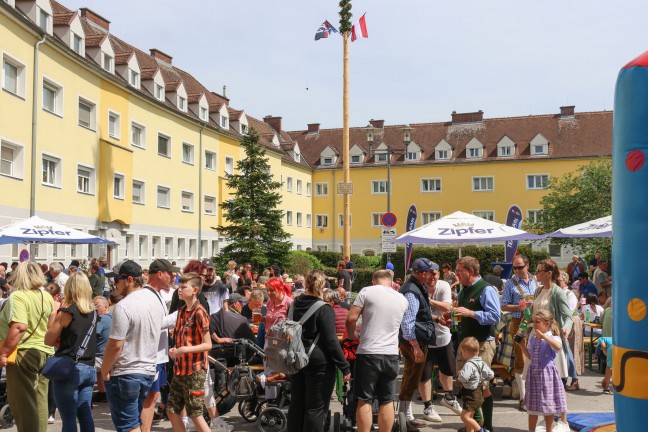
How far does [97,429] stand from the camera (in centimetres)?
927

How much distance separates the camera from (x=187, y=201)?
44625 millimetres

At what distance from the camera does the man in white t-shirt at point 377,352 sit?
7805 mm

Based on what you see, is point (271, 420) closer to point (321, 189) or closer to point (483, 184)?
point (483, 184)

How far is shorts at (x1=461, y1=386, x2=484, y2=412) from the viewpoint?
7.98 m

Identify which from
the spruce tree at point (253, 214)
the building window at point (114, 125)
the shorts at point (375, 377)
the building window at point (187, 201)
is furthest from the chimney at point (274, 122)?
the shorts at point (375, 377)

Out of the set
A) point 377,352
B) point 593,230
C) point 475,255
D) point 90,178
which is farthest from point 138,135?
point 377,352

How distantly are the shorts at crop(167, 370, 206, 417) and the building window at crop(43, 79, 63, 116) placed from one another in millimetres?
24910

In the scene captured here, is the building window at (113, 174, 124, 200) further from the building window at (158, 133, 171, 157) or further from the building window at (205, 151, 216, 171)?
the building window at (205, 151, 216, 171)

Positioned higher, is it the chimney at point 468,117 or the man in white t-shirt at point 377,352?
the chimney at point 468,117

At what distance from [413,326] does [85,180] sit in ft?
90.1

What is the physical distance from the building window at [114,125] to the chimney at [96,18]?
23.8 ft

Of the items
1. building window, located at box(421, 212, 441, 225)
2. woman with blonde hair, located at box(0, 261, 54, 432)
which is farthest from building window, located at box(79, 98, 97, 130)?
building window, located at box(421, 212, 441, 225)

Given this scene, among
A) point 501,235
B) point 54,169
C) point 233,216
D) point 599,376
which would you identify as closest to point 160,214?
point 233,216

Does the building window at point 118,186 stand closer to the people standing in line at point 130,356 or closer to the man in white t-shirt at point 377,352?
the man in white t-shirt at point 377,352
